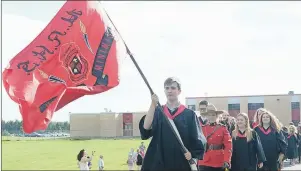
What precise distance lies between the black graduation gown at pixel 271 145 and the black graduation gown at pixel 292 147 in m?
10.6

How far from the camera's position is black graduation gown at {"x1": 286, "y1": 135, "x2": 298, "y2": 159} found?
23433 mm

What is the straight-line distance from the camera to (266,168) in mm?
12852

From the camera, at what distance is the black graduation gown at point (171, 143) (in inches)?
279

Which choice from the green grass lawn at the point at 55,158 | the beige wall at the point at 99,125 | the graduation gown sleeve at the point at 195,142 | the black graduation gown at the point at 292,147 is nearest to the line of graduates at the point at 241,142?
the graduation gown sleeve at the point at 195,142

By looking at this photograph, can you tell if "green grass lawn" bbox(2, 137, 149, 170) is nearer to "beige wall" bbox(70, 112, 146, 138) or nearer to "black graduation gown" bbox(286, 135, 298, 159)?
"black graduation gown" bbox(286, 135, 298, 159)

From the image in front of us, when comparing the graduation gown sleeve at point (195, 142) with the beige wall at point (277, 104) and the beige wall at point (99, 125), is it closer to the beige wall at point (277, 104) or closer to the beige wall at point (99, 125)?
the beige wall at point (277, 104)

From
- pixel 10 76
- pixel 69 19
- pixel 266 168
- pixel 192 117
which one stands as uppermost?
pixel 69 19

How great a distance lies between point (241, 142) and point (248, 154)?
1.03ft

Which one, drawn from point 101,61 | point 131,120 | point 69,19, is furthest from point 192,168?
point 131,120

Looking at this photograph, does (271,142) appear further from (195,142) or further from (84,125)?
(84,125)

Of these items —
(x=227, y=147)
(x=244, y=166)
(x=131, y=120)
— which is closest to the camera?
(x=227, y=147)

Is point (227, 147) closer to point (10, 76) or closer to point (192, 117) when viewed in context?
point (192, 117)

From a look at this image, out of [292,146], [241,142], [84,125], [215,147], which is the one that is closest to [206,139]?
[215,147]

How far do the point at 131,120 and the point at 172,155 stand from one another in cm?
8025
